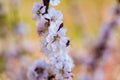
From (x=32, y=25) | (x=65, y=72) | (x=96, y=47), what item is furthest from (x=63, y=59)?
(x=32, y=25)

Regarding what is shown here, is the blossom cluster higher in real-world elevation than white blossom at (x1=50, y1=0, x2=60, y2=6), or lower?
lower

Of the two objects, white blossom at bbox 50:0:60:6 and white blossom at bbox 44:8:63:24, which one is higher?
white blossom at bbox 50:0:60:6

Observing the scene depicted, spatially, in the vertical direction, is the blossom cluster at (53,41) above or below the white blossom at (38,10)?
below

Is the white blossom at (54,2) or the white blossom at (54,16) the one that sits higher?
the white blossom at (54,2)

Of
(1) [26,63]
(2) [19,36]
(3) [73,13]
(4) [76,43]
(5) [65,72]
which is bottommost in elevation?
(5) [65,72]

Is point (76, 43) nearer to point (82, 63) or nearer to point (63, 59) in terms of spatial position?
point (82, 63)

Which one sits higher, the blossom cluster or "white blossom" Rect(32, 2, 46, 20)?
"white blossom" Rect(32, 2, 46, 20)

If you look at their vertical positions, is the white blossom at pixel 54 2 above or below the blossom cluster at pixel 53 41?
above

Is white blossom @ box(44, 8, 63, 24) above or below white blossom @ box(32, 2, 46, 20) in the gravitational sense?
below
